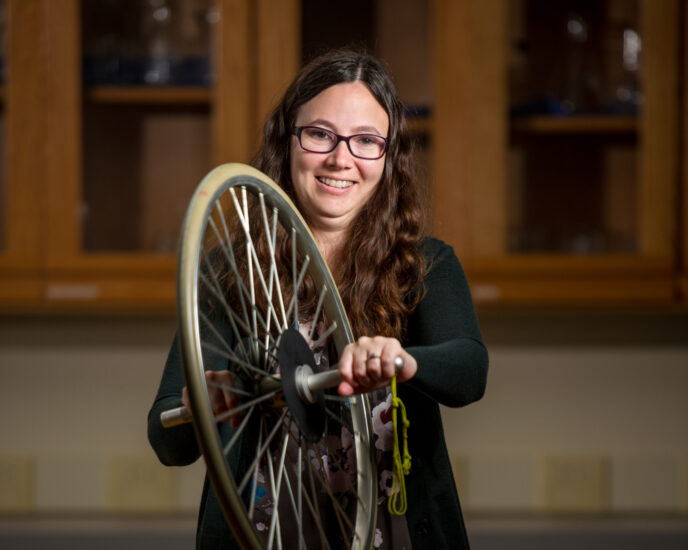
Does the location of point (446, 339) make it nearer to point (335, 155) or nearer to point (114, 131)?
point (335, 155)

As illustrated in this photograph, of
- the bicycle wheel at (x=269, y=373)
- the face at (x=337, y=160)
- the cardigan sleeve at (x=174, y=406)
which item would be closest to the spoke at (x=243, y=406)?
the bicycle wheel at (x=269, y=373)

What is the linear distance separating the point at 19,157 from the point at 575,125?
949mm

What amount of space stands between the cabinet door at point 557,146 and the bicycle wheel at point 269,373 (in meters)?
0.69

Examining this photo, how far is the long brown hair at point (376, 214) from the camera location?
0.80 metres

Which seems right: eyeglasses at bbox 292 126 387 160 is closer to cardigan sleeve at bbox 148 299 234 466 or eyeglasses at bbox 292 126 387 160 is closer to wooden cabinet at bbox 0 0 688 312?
cardigan sleeve at bbox 148 299 234 466

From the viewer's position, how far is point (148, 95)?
1510 millimetres

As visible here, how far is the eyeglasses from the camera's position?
2.55 ft

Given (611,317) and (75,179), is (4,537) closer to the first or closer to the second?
(75,179)

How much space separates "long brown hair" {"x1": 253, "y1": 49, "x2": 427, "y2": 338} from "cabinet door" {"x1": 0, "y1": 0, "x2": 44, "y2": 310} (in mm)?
726

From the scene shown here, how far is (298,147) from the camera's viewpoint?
0.79 meters

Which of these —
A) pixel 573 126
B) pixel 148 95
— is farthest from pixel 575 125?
pixel 148 95

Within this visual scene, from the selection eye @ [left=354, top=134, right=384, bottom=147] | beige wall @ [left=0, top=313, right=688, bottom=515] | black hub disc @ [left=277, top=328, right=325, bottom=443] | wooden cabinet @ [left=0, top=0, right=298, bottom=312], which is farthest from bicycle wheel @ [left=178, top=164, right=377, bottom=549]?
beige wall @ [left=0, top=313, right=688, bottom=515]

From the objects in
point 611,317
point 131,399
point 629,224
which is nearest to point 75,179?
point 131,399

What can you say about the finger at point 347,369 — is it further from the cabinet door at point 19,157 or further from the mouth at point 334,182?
the cabinet door at point 19,157
